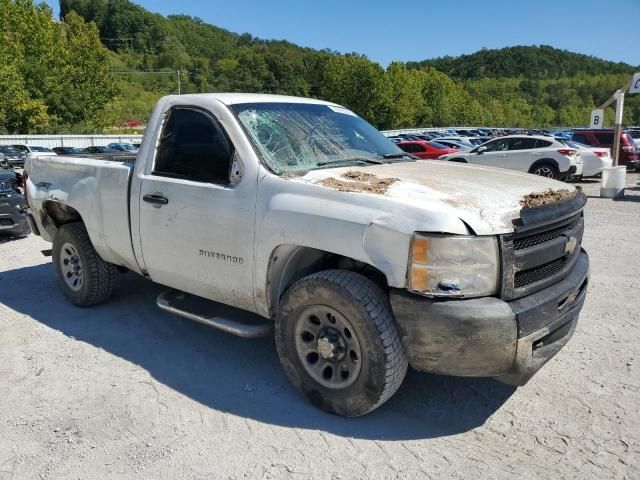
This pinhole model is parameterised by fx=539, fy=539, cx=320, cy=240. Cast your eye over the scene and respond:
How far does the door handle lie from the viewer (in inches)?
157

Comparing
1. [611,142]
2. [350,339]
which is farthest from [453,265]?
[611,142]

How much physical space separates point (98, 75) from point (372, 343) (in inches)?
2267

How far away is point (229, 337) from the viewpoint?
461 centimetres

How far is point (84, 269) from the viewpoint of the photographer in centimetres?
508

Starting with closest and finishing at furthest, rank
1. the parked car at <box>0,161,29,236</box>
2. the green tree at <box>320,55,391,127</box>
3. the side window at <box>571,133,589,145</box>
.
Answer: the parked car at <box>0,161,29,236</box>, the side window at <box>571,133,589,145</box>, the green tree at <box>320,55,391,127</box>

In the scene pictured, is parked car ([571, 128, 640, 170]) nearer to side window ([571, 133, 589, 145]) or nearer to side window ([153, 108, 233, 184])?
side window ([571, 133, 589, 145])

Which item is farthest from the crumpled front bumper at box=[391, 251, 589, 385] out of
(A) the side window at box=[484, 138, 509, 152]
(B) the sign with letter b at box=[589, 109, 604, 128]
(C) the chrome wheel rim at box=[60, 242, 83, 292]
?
(B) the sign with letter b at box=[589, 109, 604, 128]

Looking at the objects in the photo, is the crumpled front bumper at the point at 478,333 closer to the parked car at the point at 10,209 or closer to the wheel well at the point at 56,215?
the wheel well at the point at 56,215

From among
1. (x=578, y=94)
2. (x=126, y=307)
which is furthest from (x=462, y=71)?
(x=126, y=307)

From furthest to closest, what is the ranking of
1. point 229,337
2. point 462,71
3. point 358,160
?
point 462,71 → point 229,337 → point 358,160

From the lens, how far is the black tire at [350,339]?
3.00 meters

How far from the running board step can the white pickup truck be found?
2 centimetres

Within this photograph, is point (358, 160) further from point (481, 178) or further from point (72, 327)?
point (72, 327)

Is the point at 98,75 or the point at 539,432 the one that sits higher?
the point at 98,75
